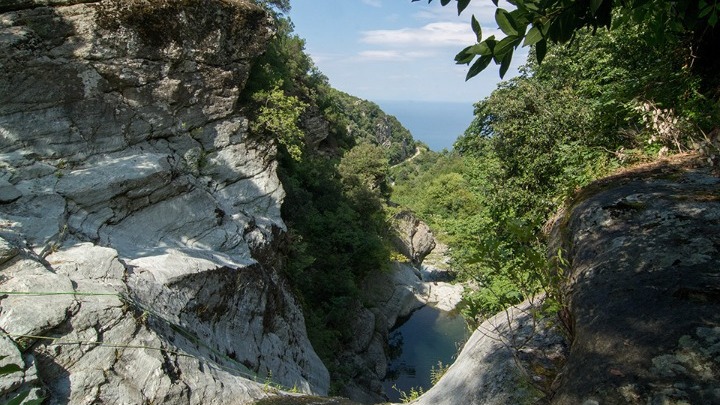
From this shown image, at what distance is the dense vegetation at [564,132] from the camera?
5.58 meters

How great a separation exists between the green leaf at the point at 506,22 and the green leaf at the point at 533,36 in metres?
0.11

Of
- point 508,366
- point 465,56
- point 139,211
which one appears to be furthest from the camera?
point 139,211

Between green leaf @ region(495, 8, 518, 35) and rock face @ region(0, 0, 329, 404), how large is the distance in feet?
15.7

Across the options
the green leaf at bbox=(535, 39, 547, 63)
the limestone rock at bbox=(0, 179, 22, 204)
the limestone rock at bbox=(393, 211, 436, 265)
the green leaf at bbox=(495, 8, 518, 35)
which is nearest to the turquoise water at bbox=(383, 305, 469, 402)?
the limestone rock at bbox=(393, 211, 436, 265)

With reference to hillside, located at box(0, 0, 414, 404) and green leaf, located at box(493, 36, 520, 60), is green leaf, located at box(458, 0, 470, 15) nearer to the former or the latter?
green leaf, located at box(493, 36, 520, 60)

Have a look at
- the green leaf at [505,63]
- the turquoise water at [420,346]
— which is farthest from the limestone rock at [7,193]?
the turquoise water at [420,346]

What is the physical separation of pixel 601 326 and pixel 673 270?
2.10ft

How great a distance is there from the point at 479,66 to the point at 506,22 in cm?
20

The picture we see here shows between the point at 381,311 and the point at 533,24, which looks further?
the point at 381,311

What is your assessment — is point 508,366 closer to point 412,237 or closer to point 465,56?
point 465,56

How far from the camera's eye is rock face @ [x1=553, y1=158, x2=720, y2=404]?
77.1 inches

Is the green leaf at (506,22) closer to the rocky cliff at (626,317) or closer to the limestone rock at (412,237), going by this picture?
the rocky cliff at (626,317)

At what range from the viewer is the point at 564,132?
8.62 metres

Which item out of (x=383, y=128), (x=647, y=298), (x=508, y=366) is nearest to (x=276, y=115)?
(x=508, y=366)
